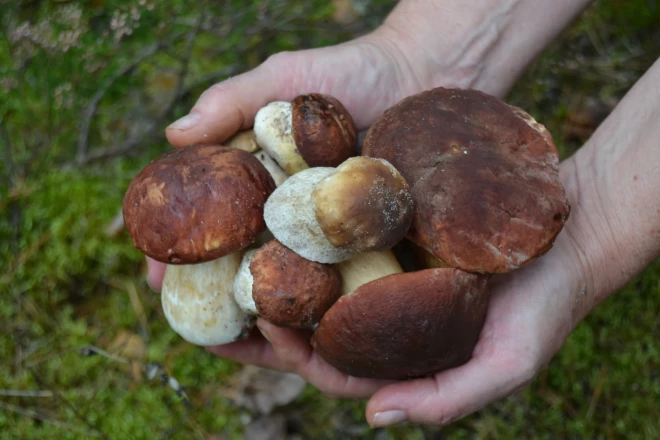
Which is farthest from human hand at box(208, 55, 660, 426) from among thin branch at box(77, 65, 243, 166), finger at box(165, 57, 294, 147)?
thin branch at box(77, 65, 243, 166)

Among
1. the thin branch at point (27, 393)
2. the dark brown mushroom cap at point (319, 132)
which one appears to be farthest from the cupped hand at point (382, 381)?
the thin branch at point (27, 393)

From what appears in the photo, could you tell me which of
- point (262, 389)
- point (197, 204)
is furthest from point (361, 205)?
point (262, 389)

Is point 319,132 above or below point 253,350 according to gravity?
above

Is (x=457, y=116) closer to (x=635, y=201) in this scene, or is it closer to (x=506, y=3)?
(x=635, y=201)

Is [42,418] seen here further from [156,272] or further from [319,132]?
[319,132]

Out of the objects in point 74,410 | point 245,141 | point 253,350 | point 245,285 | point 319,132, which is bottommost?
point 74,410

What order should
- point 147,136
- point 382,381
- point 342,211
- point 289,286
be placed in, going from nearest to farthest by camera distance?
point 342,211 → point 289,286 → point 382,381 → point 147,136

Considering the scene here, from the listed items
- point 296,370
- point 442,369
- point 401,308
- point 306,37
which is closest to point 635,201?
point 442,369

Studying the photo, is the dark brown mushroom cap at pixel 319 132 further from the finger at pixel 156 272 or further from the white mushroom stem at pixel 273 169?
the finger at pixel 156 272
